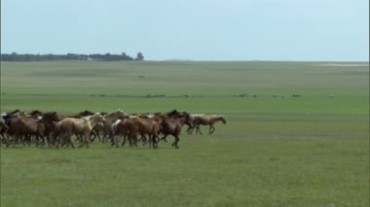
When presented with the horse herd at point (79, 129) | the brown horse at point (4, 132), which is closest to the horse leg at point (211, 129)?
the horse herd at point (79, 129)

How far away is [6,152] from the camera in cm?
2634

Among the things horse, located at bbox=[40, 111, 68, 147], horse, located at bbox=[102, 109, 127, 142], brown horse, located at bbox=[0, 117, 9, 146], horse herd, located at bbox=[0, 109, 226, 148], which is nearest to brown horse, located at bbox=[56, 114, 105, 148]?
horse herd, located at bbox=[0, 109, 226, 148]

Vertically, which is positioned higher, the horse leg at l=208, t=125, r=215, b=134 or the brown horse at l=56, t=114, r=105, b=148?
the brown horse at l=56, t=114, r=105, b=148

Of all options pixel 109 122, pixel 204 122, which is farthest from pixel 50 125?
pixel 204 122

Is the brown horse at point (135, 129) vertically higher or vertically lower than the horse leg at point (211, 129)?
higher

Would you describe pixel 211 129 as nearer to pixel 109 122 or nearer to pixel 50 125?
pixel 109 122

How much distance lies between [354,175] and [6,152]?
10.7m

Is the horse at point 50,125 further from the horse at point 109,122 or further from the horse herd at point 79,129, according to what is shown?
the horse at point 109,122

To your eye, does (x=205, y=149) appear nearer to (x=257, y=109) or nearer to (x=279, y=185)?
(x=279, y=185)

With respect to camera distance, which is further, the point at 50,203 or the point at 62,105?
the point at 62,105

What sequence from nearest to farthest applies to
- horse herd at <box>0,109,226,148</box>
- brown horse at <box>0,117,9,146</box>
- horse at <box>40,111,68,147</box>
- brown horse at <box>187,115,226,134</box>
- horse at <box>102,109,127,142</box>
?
horse herd at <box>0,109,226,148</box> < horse at <box>40,111,68,147</box> < brown horse at <box>0,117,9,146</box> < horse at <box>102,109,127,142</box> < brown horse at <box>187,115,226,134</box>

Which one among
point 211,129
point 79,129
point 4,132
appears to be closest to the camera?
point 79,129

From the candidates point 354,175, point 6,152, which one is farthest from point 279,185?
point 6,152

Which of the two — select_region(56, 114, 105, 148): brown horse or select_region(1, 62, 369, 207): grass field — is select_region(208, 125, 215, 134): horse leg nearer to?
select_region(1, 62, 369, 207): grass field
